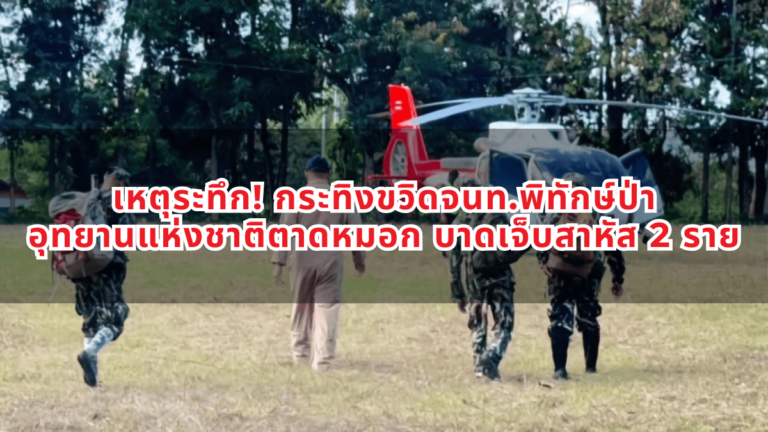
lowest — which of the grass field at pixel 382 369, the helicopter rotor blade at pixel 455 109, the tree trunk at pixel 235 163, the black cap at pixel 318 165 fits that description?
the grass field at pixel 382 369

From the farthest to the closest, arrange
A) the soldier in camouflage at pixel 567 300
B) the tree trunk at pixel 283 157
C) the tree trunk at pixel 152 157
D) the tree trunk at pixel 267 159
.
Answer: the tree trunk at pixel 267 159 → the tree trunk at pixel 283 157 → the tree trunk at pixel 152 157 → the soldier in camouflage at pixel 567 300

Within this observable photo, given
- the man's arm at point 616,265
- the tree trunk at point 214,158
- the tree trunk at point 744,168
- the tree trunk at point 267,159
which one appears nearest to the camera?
the man's arm at point 616,265

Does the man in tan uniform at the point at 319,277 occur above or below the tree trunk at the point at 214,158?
below

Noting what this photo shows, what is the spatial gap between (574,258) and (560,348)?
0.74 m

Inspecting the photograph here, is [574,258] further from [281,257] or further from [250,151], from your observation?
[250,151]

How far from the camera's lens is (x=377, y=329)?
40.4ft

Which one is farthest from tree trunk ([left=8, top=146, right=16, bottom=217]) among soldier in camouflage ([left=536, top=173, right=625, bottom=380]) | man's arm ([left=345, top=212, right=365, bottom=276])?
soldier in camouflage ([left=536, top=173, right=625, bottom=380])

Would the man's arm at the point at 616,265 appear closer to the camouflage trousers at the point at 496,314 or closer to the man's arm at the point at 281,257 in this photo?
the camouflage trousers at the point at 496,314

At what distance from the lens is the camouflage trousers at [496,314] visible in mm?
8711

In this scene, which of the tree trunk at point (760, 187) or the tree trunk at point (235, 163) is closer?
the tree trunk at point (235, 163)

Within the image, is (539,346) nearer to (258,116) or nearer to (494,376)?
(494,376)

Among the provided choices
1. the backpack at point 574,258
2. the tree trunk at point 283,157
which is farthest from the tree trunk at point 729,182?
the backpack at point 574,258

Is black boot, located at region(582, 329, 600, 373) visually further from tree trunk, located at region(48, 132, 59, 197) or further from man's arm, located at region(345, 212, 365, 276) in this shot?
tree trunk, located at region(48, 132, 59, 197)

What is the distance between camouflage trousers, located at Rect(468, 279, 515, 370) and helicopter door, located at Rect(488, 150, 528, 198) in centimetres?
1017
